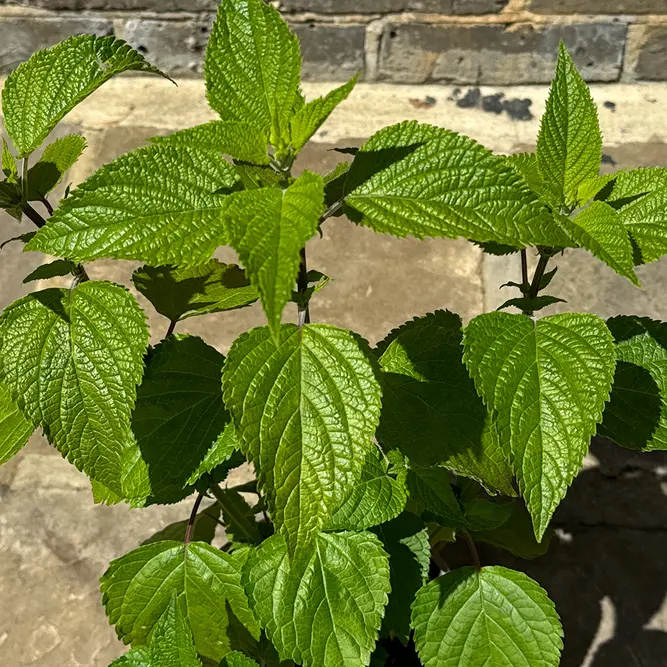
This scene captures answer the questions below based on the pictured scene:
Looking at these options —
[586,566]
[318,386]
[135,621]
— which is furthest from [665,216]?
[586,566]

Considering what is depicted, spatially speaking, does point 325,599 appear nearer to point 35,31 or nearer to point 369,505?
point 369,505

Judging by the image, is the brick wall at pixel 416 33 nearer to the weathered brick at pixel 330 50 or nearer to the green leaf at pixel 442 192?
the weathered brick at pixel 330 50

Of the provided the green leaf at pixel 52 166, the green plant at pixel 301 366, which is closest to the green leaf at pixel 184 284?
the green plant at pixel 301 366

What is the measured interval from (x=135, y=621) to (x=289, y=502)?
0.37 m

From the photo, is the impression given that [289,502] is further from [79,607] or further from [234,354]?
[79,607]

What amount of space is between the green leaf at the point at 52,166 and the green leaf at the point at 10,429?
21 cm

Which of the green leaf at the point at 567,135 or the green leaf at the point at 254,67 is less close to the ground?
the green leaf at the point at 254,67

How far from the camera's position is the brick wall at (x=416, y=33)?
1.97 metres

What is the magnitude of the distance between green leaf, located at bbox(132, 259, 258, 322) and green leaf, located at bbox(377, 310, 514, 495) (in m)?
0.20

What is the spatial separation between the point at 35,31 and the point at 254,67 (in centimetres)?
175

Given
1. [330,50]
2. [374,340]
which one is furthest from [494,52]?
[374,340]

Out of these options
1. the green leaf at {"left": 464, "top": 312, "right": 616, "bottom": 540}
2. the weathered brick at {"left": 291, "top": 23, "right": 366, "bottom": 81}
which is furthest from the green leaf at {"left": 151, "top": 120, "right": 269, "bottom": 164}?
the weathered brick at {"left": 291, "top": 23, "right": 366, "bottom": 81}

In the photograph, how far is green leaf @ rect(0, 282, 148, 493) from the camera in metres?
0.63

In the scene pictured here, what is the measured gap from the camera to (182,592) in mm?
828
